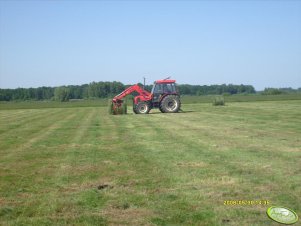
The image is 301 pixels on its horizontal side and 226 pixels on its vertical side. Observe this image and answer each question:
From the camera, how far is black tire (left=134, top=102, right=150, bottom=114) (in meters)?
26.6

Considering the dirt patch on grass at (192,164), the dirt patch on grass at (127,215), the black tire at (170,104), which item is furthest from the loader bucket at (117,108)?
the dirt patch on grass at (127,215)

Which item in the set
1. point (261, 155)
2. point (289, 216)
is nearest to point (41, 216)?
point (289, 216)

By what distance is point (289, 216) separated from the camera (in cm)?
489

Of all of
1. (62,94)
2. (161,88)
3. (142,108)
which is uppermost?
(161,88)

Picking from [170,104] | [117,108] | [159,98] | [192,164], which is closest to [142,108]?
[159,98]

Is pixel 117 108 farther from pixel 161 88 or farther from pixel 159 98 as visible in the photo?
pixel 161 88

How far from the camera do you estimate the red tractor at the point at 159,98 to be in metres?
26.5

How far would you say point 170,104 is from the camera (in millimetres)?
26891

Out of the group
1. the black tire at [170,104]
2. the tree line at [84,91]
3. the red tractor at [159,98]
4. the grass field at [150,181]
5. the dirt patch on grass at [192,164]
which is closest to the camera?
the grass field at [150,181]

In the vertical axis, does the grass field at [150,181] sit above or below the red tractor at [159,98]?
below
